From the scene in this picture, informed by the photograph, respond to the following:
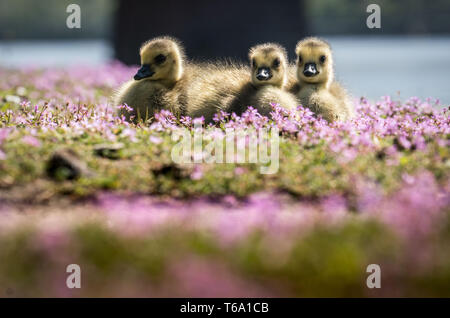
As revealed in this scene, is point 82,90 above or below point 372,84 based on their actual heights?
below

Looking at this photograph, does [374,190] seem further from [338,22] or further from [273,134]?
[338,22]

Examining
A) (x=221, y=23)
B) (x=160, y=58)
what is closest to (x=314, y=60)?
(x=160, y=58)

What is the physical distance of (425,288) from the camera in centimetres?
494

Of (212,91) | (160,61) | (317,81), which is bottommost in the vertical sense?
(212,91)

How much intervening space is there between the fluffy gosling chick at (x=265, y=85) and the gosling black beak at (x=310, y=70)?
0.27 meters

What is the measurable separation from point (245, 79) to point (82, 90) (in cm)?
583

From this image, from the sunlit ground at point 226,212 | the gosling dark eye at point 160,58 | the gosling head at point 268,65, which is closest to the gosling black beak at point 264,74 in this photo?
the gosling head at point 268,65

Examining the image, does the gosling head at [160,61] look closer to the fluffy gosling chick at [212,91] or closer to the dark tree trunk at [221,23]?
the fluffy gosling chick at [212,91]

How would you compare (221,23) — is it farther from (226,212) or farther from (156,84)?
(226,212)

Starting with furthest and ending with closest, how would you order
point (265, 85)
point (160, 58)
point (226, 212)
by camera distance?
point (160, 58) → point (265, 85) → point (226, 212)

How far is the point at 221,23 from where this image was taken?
55.8 ft

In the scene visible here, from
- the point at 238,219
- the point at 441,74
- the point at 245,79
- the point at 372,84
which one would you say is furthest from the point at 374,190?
the point at 441,74

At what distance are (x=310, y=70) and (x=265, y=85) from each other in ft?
1.72

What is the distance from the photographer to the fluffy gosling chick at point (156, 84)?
28.3 feet
